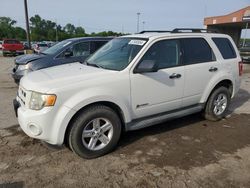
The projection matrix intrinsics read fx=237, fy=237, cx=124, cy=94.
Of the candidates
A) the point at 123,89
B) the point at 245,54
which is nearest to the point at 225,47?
the point at 123,89

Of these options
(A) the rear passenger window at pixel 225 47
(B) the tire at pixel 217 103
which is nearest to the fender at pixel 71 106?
(B) the tire at pixel 217 103

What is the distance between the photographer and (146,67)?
11.7 feet

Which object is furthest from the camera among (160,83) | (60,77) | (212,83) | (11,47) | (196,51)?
(11,47)

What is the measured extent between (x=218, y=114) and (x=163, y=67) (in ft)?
6.45

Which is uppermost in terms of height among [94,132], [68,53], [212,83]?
[68,53]

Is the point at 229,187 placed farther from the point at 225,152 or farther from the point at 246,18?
the point at 246,18

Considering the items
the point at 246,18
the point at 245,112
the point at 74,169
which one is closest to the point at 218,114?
the point at 245,112

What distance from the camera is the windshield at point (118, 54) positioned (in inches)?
149

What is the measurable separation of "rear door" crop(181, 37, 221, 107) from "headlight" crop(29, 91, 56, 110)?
2374 millimetres

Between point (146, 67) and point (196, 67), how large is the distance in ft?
4.18

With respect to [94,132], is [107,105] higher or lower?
higher

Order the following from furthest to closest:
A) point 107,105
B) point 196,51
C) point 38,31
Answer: point 38,31 < point 196,51 < point 107,105

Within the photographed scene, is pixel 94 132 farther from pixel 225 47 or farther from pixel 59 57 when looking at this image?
pixel 59 57

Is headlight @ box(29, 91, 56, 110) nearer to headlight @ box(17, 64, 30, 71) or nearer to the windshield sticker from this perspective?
the windshield sticker
